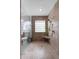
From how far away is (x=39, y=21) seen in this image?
3.88 meters

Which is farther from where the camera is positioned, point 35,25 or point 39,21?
point 39,21
